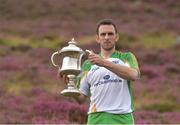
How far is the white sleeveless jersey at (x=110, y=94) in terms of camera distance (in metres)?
5.09

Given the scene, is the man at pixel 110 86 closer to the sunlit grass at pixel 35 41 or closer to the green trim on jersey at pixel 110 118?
the green trim on jersey at pixel 110 118

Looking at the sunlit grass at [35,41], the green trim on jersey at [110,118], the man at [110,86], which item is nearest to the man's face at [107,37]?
the man at [110,86]

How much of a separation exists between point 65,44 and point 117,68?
913 inches

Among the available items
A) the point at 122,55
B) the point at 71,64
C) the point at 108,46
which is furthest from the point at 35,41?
the point at 108,46

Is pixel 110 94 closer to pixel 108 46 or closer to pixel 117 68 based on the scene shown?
pixel 117 68

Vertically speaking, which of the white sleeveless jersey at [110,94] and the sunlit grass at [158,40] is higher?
the sunlit grass at [158,40]

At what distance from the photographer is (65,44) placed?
2809 centimetres

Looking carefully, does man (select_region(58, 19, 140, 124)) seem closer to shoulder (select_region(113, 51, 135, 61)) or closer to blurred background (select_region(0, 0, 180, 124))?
shoulder (select_region(113, 51, 135, 61))

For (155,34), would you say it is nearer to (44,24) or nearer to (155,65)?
(44,24)

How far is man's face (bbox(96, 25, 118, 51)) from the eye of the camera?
5.11 m

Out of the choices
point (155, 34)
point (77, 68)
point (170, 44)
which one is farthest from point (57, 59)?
point (77, 68)

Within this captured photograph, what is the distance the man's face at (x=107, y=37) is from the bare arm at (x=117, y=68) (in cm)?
24

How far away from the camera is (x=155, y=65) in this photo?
23.0 metres

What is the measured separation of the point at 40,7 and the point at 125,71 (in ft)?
118
